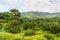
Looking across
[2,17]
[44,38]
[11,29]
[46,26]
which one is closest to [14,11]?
[2,17]

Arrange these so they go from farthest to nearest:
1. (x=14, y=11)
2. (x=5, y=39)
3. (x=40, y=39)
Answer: (x=14, y=11)
(x=40, y=39)
(x=5, y=39)

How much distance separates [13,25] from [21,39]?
2956cm

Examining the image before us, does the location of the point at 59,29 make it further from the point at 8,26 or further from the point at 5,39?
the point at 5,39

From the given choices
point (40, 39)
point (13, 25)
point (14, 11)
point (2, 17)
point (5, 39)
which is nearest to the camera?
point (5, 39)

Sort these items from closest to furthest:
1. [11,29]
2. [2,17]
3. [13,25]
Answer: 1. [11,29]
2. [13,25]
3. [2,17]

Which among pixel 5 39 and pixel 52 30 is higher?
pixel 5 39

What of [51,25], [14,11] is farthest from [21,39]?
[14,11]

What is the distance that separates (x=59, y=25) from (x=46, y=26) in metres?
5.76

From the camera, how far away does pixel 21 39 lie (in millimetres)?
48469

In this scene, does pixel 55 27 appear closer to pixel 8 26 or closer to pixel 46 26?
pixel 46 26

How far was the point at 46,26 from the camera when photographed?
8512 cm

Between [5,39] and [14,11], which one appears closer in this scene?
[5,39]

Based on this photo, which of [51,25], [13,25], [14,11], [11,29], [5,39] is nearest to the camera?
[5,39]

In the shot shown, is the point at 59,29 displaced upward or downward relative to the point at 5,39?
downward
